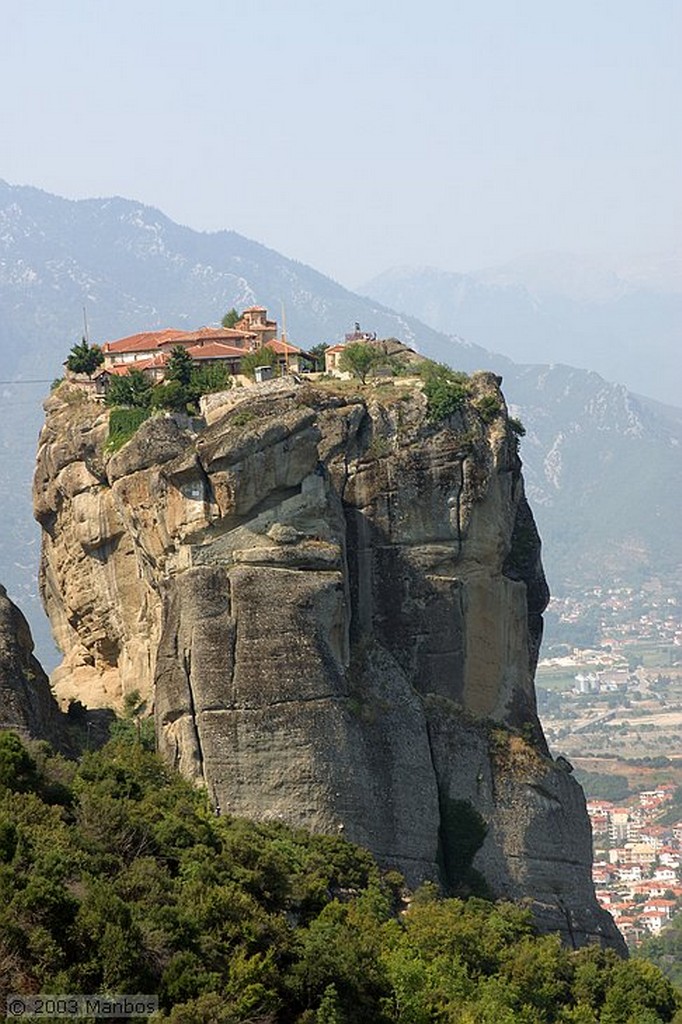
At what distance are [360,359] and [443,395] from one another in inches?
134

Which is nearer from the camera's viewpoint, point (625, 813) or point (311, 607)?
point (311, 607)

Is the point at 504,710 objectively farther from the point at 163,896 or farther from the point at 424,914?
the point at 163,896

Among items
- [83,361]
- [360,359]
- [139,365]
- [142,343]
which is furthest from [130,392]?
[142,343]

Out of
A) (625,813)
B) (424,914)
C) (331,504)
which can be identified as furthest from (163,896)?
(625,813)

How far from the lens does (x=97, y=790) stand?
39.8 meters

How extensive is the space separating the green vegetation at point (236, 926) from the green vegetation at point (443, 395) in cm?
839

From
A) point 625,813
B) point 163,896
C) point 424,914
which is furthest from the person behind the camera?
point 625,813

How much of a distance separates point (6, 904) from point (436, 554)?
732 inches

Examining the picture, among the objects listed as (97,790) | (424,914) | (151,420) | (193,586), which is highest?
(151,420)

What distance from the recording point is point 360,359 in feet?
173

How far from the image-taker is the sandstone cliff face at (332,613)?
145ft

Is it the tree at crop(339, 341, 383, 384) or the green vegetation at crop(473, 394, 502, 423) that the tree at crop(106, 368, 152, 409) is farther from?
the green vegetation at crop(473, 394, 502, 423)

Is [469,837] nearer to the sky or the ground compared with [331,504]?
nearer to the ground

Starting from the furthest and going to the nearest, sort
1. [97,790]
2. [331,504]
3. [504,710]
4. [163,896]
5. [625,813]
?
[625,813]
[504,710]
[331,504]
[97,790]
[163,896]
